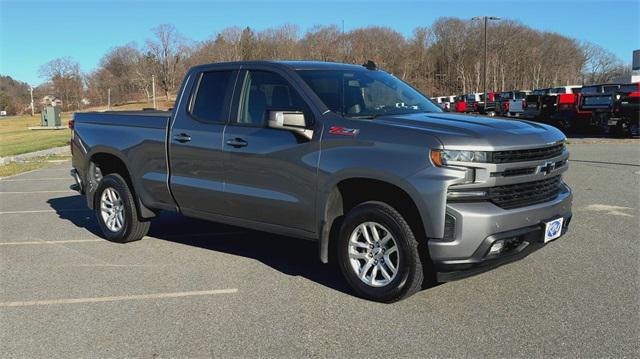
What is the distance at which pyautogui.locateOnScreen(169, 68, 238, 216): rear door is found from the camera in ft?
17.9

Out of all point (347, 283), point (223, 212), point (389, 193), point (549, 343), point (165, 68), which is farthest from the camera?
point (165, 68)

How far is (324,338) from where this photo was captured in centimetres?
388

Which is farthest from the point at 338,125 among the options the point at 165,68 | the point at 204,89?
the point at 165,68

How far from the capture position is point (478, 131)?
4160mm

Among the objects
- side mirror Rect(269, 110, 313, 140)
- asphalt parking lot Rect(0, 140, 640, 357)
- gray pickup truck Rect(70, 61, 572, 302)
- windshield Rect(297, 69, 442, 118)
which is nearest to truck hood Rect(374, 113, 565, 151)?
gray pickup truck Rect(70, 61, 572, 302)

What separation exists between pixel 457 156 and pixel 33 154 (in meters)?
20.7

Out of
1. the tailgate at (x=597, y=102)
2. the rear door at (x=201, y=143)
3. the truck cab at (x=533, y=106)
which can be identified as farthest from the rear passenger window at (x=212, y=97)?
the truck cab at (x=533, y=106)

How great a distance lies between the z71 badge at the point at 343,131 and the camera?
4470 millimetres

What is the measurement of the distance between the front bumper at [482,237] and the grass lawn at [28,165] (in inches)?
550

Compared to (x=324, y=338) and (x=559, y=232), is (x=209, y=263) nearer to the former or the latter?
(x=324, y=338)

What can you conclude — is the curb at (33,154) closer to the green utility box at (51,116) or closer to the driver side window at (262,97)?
the driver side window at (262,97)

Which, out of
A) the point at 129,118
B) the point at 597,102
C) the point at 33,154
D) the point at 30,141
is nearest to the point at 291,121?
the point at 129,118

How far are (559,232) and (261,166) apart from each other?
8.40ft

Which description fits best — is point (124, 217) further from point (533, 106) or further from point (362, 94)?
point (533, 106)
